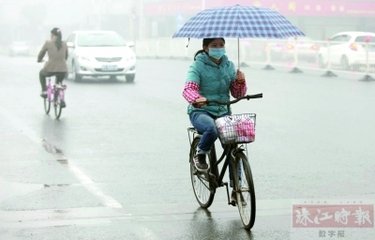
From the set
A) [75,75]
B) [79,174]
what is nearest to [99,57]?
[75,75]

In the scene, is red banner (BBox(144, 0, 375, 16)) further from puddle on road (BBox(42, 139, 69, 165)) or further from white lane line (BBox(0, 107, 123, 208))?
puddle on road (BBox(42, 139, 69, 165))

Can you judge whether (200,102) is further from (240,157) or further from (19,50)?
(19,50)

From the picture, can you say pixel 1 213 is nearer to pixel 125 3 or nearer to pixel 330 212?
pixel 330 212

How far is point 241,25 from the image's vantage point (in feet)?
22.2

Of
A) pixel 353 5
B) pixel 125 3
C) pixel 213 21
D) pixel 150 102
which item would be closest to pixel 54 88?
pixel 150 102

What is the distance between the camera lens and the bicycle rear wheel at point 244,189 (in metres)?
6.28

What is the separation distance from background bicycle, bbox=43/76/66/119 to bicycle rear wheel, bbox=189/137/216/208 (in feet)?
23.9

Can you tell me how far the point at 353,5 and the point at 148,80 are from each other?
2912cm

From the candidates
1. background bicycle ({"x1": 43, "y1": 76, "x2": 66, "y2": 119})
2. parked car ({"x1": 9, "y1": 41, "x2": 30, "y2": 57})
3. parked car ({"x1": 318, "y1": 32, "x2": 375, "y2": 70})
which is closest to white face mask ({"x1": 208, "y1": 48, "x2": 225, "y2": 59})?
background bicycle ({"x1": 43, "y1": 76, "x2": 66, "y2": 119})

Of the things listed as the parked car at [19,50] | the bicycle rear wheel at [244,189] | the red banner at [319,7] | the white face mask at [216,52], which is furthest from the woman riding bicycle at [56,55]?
the parked car at [19,50]

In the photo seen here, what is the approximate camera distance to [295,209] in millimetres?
7070

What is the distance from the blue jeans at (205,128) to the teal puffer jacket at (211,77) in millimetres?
67

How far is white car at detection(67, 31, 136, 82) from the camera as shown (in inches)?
920

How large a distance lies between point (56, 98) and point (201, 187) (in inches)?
309
